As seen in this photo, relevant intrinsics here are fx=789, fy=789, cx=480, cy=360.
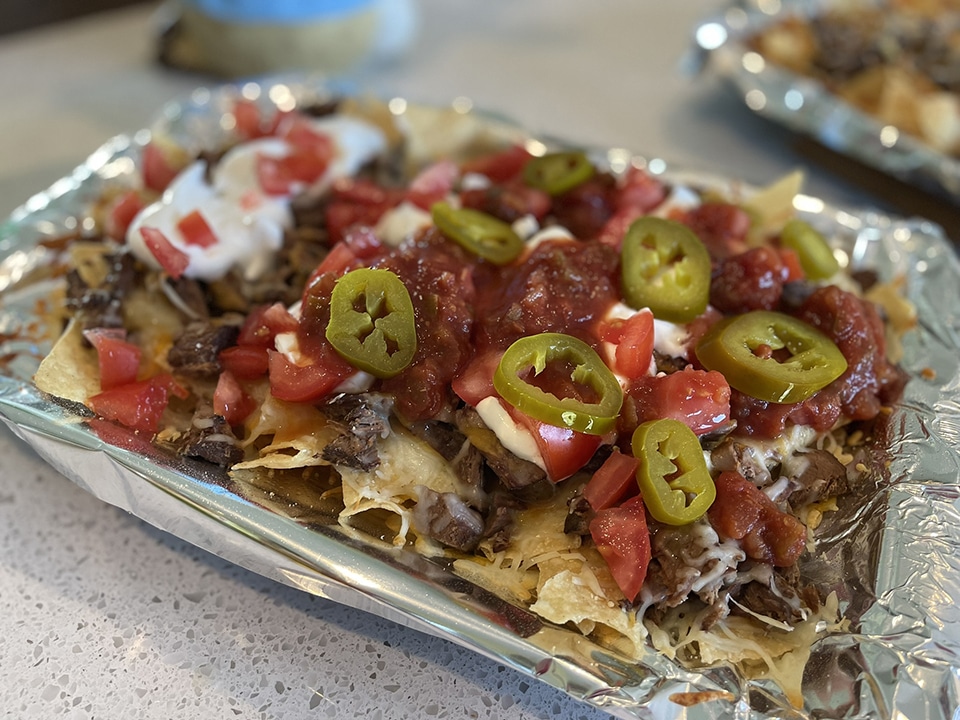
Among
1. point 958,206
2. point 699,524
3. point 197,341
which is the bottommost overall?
point 958,206

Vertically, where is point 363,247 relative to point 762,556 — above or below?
above

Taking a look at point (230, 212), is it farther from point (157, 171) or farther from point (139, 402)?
point (139, 402)

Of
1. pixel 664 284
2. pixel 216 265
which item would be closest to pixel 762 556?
pixel 664 284

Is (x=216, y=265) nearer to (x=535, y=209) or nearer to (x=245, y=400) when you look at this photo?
(x=245, y=400)

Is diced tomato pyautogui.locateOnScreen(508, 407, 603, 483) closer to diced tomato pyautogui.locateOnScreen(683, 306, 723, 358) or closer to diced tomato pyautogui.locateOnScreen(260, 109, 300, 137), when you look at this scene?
diced tomato pyautogui.locateOnScreen(683, 306, 723, 358)

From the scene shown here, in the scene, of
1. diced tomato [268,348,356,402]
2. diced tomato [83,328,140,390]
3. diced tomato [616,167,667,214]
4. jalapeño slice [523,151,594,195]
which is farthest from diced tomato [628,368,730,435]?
diced tomato [83,328,140,390]
